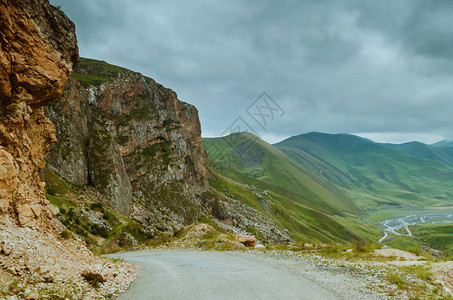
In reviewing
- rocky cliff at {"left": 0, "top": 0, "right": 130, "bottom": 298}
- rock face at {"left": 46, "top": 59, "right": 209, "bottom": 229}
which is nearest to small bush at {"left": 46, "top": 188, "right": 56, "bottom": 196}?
rock face at {"left": 46, "top": 59, "right": 209, "bottom": 229}

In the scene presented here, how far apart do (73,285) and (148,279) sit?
150 inches

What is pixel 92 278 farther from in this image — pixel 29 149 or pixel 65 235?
pixel 29 149

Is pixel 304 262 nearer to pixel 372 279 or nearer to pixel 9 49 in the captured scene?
pixel 372 279

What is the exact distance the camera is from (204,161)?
156 metres

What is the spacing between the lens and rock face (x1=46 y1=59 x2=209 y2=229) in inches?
2256

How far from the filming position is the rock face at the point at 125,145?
5731 centimetres

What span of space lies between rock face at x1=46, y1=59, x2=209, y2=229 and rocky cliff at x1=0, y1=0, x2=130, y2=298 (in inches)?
1744

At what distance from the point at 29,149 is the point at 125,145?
72240mm

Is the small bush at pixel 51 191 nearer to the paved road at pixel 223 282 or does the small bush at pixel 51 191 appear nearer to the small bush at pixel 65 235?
the paved road at pixel 223 282

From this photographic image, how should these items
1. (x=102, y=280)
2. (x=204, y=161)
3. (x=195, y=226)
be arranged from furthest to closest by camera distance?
(x=204, y=161) < (x=195, y=226) < (x=102, y=280)

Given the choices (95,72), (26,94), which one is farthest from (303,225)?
(26,94)

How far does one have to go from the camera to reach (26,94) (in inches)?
501

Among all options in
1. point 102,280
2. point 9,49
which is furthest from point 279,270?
point 9,49

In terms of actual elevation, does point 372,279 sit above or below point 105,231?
above
